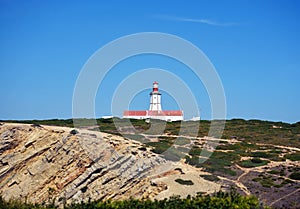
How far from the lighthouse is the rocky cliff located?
39.4 m

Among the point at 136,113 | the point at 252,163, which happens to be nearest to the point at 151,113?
the point at 136,113

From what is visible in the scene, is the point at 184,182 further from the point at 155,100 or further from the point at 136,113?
the point at 155,100

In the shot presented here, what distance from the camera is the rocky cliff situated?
30952 millimetres

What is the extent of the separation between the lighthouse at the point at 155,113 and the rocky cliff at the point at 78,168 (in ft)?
129

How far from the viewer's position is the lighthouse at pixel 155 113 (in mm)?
75312

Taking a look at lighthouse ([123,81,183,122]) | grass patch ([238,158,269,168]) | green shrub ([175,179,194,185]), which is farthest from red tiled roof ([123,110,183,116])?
green shrub ([175,179,194,185])

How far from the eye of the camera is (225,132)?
54.8m

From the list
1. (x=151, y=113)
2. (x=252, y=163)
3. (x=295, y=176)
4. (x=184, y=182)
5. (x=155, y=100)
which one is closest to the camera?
(x=184, y=182)

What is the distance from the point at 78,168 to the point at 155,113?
45.7 meters

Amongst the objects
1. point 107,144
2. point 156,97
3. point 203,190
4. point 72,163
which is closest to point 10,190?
point 72,163

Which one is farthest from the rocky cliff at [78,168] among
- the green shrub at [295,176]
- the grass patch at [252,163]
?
the green shrub at [295,176]

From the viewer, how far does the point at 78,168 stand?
109ft

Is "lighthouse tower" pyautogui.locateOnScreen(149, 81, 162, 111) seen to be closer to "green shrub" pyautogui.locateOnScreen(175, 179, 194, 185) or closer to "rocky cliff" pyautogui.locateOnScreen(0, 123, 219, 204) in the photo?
"rocky cliff" pyautogui.locateOnScreen(0, 123, 219, 204)

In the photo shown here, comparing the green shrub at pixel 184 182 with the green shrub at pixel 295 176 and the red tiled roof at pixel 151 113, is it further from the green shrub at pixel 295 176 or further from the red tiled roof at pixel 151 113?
the red tiled roof at pixel 151 113
